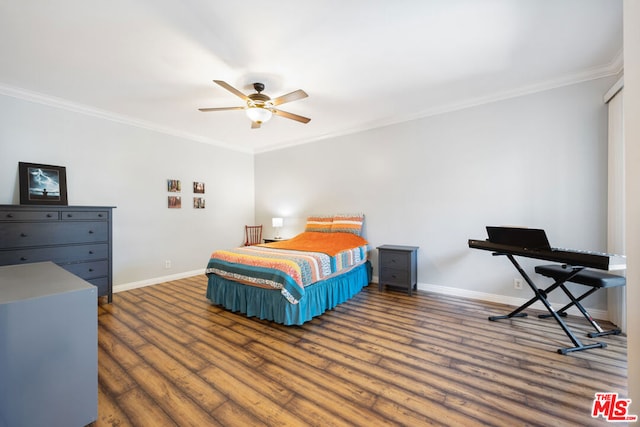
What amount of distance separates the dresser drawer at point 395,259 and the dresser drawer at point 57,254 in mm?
3838

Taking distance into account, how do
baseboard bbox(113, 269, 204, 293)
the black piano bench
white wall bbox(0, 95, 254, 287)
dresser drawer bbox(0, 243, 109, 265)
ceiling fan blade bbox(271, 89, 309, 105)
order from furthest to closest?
baseboard bbox(113, 269, 204, 293)
white wall bbox(0, 95, 254, 287)
dresser drawer bbox(0, 243, 109, 265)
ceiling fan blade bbox(271, 89, 309, 105)
the black piano bench

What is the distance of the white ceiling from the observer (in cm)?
188

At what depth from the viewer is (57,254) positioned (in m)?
2.98

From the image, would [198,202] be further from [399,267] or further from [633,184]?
[633,184]

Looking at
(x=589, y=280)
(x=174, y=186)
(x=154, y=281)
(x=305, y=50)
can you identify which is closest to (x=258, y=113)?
(x=305, y=50)

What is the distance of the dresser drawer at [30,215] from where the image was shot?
2665 mm

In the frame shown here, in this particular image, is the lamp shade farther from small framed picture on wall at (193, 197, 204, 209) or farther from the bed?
small framed picture on wall at (193, 197, 204, 209)

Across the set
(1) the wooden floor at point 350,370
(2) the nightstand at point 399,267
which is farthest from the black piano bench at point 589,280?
(2) the nightstand at point 399,267

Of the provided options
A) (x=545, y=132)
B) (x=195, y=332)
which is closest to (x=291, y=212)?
(x=195, y=332)

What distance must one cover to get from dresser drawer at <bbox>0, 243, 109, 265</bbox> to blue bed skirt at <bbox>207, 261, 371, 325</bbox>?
4.92 ft

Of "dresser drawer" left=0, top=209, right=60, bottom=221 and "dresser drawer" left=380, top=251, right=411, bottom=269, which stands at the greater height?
"dresser drawer" left=0, top=209, right=60, bottom=221

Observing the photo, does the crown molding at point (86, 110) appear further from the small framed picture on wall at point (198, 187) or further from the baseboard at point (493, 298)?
the baseboard at point (493, 298)

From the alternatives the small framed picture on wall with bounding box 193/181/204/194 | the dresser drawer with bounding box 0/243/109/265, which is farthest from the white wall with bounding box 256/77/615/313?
the dresser drawer with bounding box 0/243/109/265

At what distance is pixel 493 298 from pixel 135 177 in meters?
5.52
